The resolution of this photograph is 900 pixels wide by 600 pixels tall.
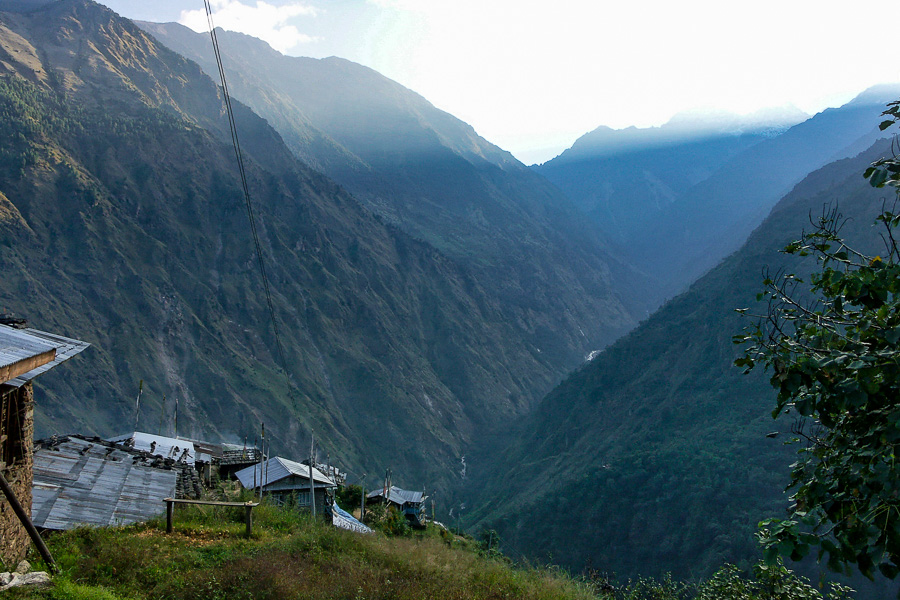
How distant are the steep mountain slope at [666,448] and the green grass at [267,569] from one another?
1733cm

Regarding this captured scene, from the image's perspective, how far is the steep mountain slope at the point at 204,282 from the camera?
52.6 m

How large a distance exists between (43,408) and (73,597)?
45.4 meters

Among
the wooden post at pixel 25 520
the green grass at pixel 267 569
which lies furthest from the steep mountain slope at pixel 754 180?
the wooden post at pixel 25 520

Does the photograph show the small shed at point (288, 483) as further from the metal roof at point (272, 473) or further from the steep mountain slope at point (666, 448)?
the steep mountain slope at point (666, 448)

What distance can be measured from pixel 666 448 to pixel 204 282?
53.4 m

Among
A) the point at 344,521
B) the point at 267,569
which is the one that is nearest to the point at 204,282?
the point at 344,521

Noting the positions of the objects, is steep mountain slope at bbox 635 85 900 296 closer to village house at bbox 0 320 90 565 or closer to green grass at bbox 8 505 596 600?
green grass at bbox 8 505 596 600

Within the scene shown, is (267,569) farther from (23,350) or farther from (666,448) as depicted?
(666,448)

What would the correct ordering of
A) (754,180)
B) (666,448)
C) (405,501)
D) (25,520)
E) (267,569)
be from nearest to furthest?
(25,520)
(267,569)
(405,501)
(666,448)
(754,180)

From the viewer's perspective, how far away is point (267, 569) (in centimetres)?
878

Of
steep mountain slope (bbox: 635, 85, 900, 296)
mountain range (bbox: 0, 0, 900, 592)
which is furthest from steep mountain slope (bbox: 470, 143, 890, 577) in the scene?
steep mountain slope (bbox: 635, 85, 900, 296)

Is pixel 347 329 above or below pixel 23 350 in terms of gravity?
below

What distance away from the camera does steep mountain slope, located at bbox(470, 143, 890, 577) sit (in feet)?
128

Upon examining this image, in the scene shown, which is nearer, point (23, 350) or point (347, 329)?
point (23, 350)
